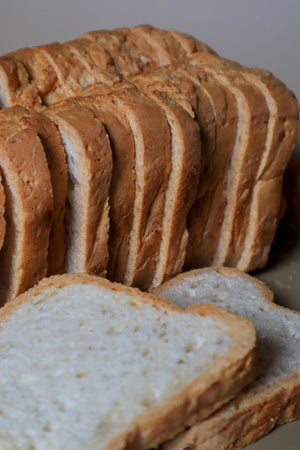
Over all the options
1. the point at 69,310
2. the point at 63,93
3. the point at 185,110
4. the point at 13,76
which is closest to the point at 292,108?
the point at 185,110

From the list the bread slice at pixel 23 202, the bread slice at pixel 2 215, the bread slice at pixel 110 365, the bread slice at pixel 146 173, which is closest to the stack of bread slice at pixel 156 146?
the bread slice at pixel 146 173

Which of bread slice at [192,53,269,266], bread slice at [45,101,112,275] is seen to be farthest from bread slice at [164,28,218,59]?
bread slice at [45,101,112,275]

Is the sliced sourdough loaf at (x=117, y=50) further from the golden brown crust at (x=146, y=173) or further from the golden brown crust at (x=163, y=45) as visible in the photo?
the golden brown crust at (x=146, y=173)

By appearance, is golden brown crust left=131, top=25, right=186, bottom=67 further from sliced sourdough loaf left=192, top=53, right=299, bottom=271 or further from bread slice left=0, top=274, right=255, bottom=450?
bread slice left=0, top=274, right=255, bottom=450

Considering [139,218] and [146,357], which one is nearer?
[146,357]

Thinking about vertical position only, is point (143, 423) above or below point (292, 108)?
below

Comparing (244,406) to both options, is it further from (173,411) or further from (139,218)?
(139,218)
